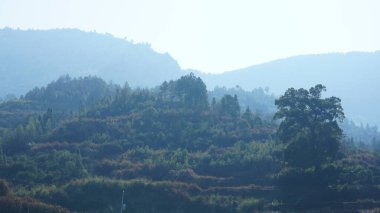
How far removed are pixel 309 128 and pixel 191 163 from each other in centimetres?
1056

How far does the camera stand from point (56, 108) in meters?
83.1

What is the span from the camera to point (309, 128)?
4262cm

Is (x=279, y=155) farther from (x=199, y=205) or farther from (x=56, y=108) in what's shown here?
(x=56, y=108)

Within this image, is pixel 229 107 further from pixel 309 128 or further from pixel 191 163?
pixel 309 128

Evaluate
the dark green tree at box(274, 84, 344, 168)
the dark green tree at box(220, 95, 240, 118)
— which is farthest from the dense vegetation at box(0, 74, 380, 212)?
the dark green tree at box(220, 95, 240, 118)

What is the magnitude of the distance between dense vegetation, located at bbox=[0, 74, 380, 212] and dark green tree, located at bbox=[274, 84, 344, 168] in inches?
3.1

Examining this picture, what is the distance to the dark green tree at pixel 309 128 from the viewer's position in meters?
39.8

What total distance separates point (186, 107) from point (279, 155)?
22.8 m

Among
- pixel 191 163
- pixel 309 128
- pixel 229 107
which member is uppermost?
pixel 229 107

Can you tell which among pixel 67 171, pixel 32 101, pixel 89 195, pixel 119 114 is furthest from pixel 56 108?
pixel 89 195

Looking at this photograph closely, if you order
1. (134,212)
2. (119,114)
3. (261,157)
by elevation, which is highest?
(119,114)

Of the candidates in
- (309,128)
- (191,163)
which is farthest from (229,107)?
(309,128)

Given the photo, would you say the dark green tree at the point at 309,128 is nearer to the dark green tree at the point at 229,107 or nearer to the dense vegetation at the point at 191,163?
the dense vegetation at the point at 191,163

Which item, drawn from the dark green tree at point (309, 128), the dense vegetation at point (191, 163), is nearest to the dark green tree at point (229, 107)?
the dense vegetation at point (191, 163)
